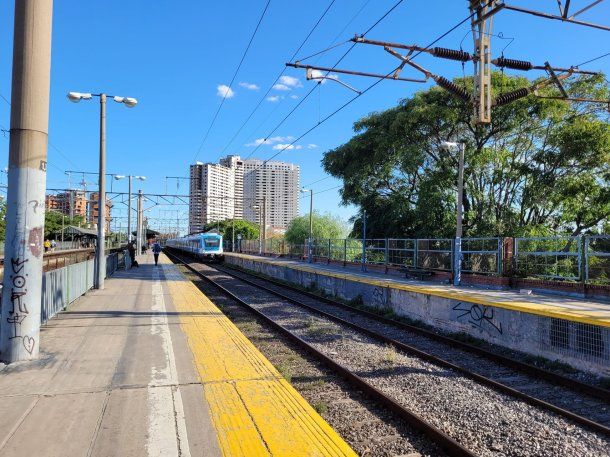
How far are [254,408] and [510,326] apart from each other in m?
6.77

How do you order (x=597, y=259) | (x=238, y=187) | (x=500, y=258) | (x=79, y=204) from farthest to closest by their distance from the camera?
(x=79, y=204), (x=238, y=187), (x=500, y=258), (x=597, y=259)

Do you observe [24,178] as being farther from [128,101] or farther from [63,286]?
[128,101]

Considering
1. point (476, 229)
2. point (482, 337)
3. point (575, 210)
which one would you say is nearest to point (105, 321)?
point (482, 337)

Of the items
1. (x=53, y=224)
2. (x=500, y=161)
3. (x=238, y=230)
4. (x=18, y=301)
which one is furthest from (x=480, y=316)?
(x=238, y=230)

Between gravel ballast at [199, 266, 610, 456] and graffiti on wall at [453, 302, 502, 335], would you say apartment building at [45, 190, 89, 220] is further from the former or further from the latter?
gravel ballast at [199, 266, 610, 456]

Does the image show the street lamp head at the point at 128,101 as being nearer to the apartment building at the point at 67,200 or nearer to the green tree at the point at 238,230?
the apartment building at the point at 67,200

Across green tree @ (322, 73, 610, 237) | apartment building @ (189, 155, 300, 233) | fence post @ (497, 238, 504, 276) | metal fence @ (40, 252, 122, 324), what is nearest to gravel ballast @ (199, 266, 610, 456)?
metal fence @ (40, 252, 122, 324)

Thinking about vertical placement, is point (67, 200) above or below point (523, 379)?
above

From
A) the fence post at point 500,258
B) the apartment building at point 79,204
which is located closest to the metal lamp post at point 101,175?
the fence post at point 500,258

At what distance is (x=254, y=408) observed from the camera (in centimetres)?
512

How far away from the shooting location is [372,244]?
26781 mm

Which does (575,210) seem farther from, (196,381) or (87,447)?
(87,447)

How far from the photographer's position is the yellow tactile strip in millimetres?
4211

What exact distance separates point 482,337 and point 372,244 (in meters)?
16.3
